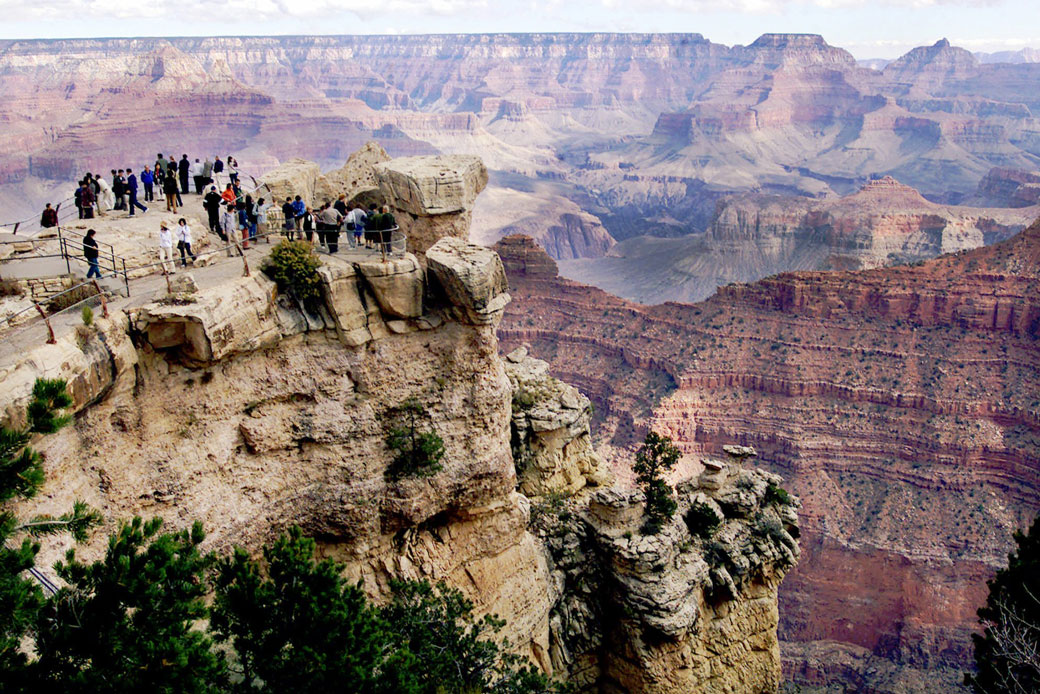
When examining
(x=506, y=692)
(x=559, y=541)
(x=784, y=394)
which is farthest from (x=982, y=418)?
(x=506, y=692)

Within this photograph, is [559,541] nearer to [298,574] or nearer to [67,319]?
[298,574]

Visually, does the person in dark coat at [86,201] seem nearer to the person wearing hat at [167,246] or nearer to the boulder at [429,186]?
the person wearing hat at [167,246]

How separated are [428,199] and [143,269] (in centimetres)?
738

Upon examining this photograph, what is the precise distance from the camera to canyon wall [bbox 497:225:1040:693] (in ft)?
159

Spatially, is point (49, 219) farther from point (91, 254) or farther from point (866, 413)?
point (866, 413)

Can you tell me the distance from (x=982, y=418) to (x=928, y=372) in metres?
5.55

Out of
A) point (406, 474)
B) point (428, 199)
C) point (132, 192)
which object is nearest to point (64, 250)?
point (132, 192)

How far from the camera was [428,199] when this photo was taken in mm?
20750

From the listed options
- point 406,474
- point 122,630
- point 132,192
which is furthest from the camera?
point 132,192

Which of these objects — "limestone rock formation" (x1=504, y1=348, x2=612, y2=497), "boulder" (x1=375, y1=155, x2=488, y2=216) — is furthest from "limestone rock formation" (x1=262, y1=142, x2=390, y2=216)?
"limestone rock formation" (x1=504, y1=348, x2=612, y2=497)

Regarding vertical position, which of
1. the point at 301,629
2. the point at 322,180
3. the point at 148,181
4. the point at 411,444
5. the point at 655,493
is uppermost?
the point at 322,180

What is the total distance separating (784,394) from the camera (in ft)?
210

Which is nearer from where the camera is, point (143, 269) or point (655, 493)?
point (143, 269)

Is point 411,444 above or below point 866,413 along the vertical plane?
above
